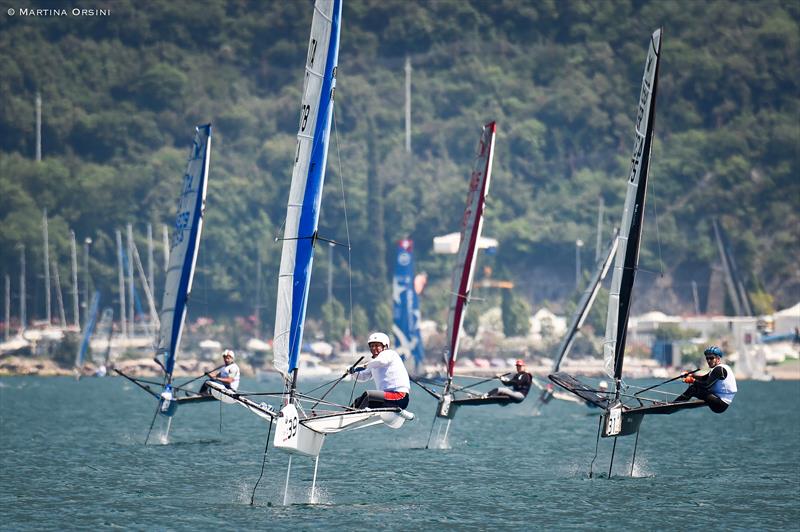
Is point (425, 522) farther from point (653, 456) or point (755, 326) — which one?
point (755, 326)

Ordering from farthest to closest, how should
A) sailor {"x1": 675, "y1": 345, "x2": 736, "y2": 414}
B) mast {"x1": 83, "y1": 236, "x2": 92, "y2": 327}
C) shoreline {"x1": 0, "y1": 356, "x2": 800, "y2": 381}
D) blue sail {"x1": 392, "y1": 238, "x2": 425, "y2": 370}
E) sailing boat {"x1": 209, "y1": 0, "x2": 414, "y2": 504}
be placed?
1. mast {"x1": 83, "y1": 236, "x2": 92, "y2": 327}
2. shoreline {"x1": 0, "y1": 356, "x2": 800, "y2": 381}
3. blue sail {"x1": 392, "y1": 238, "x2": 425, "y2": 370}
4. sailor {"x1": 675, "y1": 345, "x2": 736, "y2": 414}
5. sailing boat {"x1": 209, "y1": 0, "x2": 414, "y2": 504}

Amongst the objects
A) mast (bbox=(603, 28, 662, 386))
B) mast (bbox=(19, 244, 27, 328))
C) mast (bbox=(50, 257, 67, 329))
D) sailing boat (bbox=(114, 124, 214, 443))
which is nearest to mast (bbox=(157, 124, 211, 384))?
sailing boat (bbox=(114, 124, 214, 443))

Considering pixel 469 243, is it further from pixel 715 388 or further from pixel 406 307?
pixel 406 307

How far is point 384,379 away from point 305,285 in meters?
2.23

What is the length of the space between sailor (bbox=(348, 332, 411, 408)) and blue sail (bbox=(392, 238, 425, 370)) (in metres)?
46.4

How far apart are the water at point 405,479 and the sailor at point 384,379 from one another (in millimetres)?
2096

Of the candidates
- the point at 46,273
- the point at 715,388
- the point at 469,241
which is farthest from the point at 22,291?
the point at 715,388

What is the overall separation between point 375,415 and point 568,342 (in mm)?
31958

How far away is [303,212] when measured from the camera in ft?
88.2

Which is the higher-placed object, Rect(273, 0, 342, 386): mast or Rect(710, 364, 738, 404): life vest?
Rect(273, 0, 342, 386): mast

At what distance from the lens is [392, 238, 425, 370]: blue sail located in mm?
74812

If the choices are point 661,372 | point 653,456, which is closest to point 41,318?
point 661,372

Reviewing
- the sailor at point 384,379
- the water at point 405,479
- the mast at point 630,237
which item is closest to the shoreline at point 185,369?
the water at point 405,479

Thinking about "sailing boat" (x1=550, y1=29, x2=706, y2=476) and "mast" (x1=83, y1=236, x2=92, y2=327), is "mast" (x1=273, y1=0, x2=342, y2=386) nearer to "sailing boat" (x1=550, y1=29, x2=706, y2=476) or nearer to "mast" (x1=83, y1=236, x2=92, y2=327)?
"sailing boat" (x1=550, y1=29, x2=706, y2=476)
